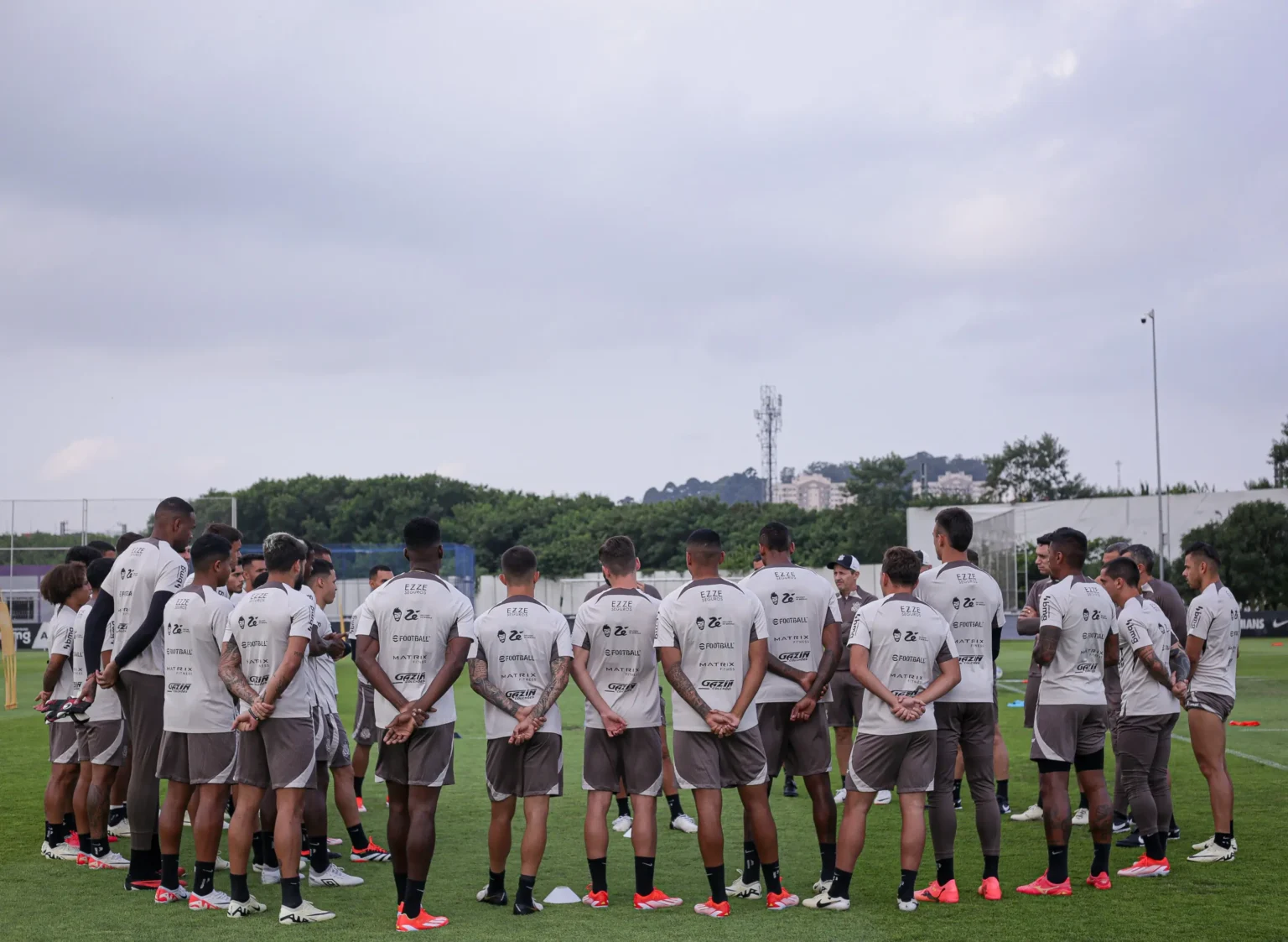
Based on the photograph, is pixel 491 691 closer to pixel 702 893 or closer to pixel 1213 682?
pixel 702 893

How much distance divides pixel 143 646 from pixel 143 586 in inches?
14.8

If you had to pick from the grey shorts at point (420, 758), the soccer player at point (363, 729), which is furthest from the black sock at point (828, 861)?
the soccer player at point (363, 729)

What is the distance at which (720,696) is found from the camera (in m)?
6.88

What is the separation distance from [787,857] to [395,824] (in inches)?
121

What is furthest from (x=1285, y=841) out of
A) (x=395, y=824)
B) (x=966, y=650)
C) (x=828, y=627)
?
(x=395, y=824)

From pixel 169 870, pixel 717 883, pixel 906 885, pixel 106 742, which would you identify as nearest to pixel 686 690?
pixel 717 883

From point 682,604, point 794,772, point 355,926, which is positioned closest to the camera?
point 355,926

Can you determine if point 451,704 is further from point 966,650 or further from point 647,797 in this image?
point 966,650

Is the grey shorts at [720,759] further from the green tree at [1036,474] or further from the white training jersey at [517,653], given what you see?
the green tree at [1036,474]

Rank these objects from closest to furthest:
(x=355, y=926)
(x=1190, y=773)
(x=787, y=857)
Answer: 1. (x=355, y=926)
2. (x=787, y=857)
3. (x=1190, y=773)

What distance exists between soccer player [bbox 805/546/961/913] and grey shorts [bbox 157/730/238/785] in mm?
3515

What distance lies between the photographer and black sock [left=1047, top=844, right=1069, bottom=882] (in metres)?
7.02

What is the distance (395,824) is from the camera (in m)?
6.64

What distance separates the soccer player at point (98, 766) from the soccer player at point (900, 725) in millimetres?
4824
